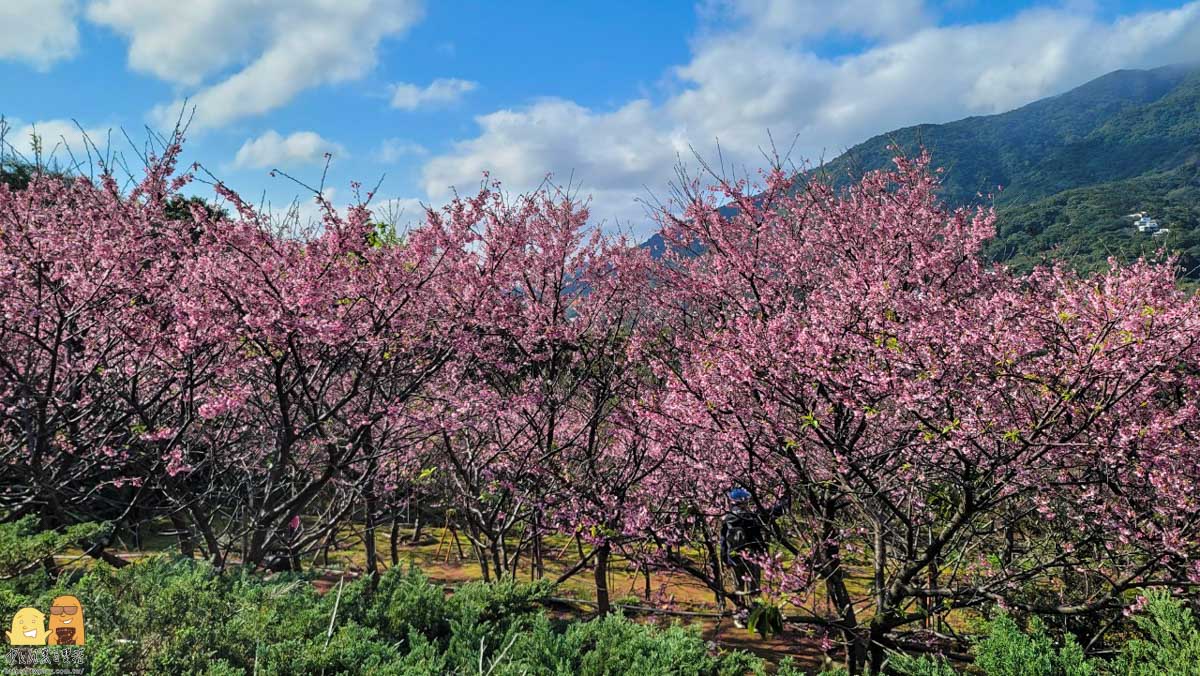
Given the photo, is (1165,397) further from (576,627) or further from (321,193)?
(321,193)

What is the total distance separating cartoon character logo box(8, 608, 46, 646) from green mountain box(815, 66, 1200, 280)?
41.0 m

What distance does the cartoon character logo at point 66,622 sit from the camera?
3426 mm

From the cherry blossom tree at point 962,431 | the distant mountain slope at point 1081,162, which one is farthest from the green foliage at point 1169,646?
the distant mountain slope at point 1081,162

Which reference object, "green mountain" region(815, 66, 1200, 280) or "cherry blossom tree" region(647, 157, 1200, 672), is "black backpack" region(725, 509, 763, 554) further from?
"green mountain" region(815, 66, 1200, 280)

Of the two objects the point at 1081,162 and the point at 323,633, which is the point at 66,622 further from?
the point at 1081,162

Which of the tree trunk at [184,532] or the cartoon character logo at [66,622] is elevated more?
the cartoon character logo at [66,622]

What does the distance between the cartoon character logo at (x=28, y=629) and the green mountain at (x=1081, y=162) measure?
135 ft

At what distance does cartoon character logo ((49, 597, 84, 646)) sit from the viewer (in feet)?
11.2

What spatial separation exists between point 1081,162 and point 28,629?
177303 mm

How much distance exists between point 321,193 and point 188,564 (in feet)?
9.92

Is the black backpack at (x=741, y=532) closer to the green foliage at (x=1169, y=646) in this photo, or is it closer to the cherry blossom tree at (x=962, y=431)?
the cherry blossom tree at (x=962, y=431)

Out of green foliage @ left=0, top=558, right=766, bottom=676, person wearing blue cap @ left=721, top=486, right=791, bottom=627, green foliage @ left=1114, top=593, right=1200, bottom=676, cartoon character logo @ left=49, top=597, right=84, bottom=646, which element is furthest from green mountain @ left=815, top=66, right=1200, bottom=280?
cartoon character logo @ left=49, top=597, right=84, bottom=646

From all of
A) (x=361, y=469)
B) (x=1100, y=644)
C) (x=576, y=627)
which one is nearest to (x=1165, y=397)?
(x=1100, y=644)

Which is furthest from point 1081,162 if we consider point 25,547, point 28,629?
point 28,629
